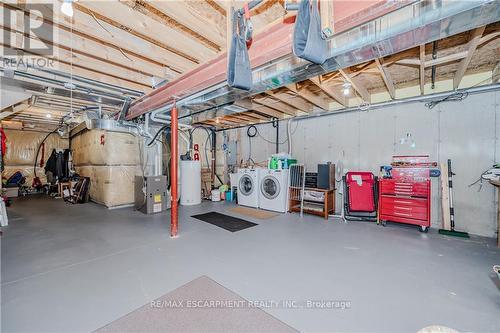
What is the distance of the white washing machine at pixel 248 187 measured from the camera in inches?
211

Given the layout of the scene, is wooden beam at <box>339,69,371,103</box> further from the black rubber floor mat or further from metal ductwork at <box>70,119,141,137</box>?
metal ductwork at <box>70,119,141,137</box>

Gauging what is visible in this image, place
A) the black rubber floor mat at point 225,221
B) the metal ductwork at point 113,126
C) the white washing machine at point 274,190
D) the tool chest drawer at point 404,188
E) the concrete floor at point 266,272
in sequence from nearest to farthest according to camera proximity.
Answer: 1. the concrete floor at point 266,272
2. the tool chest drawer at point 404,188
3. the black rubber floor mat at point 225,221
4. the white washing machine at point 274,190
5. the metal ductwork at point 113,126

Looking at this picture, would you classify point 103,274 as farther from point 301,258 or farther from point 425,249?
point 425,249

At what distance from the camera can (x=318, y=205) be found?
4.81 m

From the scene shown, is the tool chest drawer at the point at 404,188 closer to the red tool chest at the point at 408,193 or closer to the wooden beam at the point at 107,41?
the red tool chest at the point at 408,193

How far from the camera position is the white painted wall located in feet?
11.0

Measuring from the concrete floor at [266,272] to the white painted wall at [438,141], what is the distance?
2.16 ft

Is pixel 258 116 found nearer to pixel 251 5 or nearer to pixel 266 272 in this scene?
pixel 251 5

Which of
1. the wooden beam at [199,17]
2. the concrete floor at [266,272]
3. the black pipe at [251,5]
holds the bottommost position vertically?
the concrete floor at [266,272]

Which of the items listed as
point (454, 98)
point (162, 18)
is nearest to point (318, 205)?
point (454, 98)

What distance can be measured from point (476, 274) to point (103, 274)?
13.0 ft

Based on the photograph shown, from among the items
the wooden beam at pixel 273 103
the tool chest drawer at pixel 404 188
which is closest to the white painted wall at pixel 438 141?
the tool chest drawer at pixel 404 188

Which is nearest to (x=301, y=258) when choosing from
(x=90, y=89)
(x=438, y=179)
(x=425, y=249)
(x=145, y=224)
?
(x=425, y=249)

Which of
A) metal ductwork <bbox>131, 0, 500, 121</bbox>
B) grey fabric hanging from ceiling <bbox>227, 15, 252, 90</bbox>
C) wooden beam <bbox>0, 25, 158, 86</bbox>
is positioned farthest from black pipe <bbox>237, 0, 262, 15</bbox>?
wooden beam <bbox>0, 25, 158, 86</bbox>
